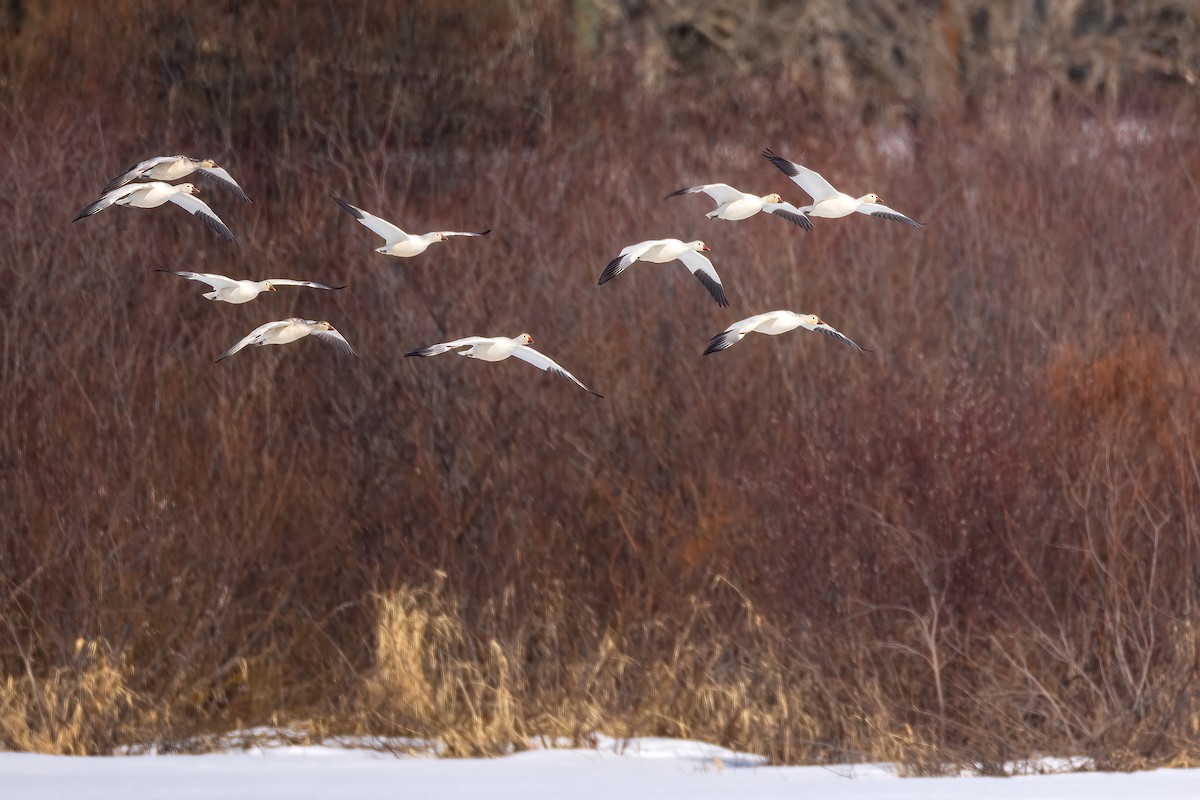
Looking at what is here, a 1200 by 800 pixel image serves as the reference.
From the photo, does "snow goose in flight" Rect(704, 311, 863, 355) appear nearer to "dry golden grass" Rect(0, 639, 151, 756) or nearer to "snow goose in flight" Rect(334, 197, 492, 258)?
"snow goose in flight" Rect(334, 197, 492, 258)

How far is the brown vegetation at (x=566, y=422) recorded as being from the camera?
1099cm

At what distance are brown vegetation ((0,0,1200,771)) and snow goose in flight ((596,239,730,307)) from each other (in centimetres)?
167

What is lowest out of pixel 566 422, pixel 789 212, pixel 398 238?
pixel 566 422

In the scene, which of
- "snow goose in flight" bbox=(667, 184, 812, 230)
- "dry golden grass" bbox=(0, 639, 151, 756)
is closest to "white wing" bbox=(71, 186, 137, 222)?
"snow goose in flight" bbox=(667, 184, 812, 230)

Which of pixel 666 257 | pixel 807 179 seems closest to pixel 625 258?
pixel 666 257

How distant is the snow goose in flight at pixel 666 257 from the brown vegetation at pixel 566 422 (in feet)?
5.49

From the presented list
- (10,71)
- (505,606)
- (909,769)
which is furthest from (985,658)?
(10,71)

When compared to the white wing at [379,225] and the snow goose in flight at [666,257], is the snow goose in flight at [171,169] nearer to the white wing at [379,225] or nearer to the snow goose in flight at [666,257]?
the white wing at [379,225]

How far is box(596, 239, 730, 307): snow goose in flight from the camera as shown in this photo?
8422mm

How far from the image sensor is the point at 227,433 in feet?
43.8

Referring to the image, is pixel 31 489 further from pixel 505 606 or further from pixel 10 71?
pixel 10 71

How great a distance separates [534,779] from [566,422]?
15.0 feet

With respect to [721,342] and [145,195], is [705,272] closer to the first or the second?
[721,342]

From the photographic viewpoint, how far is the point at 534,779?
398 inches
